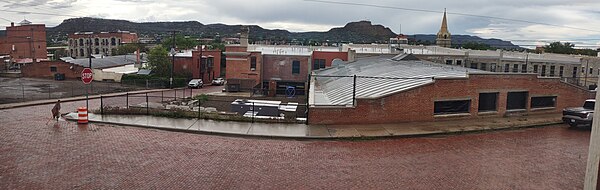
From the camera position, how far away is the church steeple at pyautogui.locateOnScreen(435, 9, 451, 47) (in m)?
88.8

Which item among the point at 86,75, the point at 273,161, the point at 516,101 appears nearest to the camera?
the point at 273,161

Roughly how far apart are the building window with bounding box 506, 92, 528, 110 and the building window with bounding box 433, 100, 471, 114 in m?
3.10

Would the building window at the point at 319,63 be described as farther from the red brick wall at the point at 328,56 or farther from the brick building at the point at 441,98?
the brick building at the point at 441,98

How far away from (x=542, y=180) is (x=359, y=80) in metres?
16.5

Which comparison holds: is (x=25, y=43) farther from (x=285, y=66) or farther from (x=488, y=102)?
(x=488, y=102)

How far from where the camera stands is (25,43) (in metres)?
85.9

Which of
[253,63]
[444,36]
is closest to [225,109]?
[253,63]

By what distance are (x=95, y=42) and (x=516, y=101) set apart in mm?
122040

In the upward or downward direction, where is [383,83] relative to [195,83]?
upward

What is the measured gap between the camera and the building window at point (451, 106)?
23562 mm

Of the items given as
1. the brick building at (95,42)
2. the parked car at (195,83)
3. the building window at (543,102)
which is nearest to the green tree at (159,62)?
the parked car at (195,83)

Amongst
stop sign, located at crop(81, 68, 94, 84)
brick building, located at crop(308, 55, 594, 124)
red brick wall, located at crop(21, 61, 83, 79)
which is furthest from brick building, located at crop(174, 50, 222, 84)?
stop sign, located at crop(81, 68, 94, 84)

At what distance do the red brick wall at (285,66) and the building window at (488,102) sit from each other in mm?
29422

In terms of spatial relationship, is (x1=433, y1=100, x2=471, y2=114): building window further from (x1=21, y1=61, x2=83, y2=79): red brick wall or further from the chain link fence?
(x1=21, y1=61, x2=83, y2=79): red brick wall
